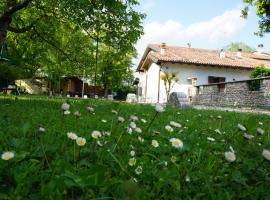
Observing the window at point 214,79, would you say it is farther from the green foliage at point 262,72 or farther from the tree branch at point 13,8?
the tree branch at point 13,8

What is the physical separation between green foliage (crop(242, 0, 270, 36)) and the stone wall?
416 cm

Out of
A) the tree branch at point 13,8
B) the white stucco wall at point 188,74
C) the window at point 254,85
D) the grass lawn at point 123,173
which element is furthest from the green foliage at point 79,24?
the white stucco wall at point 188,74

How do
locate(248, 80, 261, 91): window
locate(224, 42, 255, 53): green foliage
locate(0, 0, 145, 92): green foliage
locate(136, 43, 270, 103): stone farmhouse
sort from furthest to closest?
1. locate(224, 42, 255, 53): green foliage
2. locate(136, 43, 270, 103): stone farmhouse
3. locate(248, 80, 261, 91): window
4. locate(0, 0, 145, 92): green foliage

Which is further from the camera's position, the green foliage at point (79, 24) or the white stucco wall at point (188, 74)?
the white stucco wall at point (188, 74)

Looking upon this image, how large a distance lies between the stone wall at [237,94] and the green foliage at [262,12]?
4160mm

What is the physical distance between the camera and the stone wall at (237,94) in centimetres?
1989

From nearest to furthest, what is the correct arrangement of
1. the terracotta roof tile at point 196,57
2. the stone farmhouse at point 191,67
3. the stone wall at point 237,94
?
the stone wall at point 237,94
the terracotta roof tile at point 196,57
the stone farmhouse at point 191,67

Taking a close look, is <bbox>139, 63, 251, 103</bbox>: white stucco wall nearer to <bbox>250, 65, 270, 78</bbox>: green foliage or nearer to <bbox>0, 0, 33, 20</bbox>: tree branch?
<bbox>250, 65, 270, 78</bbox>: green foliage

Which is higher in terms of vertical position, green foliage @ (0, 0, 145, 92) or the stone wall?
green foliage @ (0, 0, 145, 92)

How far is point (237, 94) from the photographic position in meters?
22.3

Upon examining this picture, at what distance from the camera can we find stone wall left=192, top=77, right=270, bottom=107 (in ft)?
65.3

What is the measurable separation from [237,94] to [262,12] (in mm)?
5248

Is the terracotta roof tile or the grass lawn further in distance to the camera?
the terracotta roof tile

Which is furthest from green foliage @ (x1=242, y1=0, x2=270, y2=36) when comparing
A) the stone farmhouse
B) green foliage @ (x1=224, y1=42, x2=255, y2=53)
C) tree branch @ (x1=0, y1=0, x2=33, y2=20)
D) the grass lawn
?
green foliage @ (x1=224, y1=42, x2=255, y2=53)
